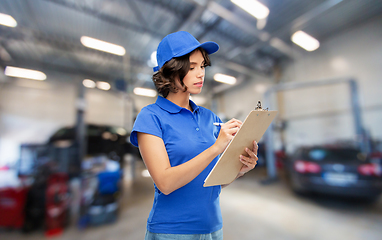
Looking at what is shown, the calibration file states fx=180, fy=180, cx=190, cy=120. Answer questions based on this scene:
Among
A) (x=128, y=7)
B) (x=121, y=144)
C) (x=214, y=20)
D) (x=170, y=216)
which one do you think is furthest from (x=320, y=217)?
(x=128, y=7)

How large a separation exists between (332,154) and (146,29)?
2673 mm

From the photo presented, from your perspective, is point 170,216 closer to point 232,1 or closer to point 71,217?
point 71,217

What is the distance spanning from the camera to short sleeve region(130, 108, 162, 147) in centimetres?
60

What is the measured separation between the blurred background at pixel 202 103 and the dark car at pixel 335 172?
1 cm

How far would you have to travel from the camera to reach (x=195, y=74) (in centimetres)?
71

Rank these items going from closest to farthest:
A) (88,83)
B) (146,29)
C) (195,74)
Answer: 1. (195,74)
2. (88,83)
3. (146,29)

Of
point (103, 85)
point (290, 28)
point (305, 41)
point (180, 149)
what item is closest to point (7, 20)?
point (103, 85)

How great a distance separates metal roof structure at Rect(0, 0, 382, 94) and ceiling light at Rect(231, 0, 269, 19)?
0.23 ft

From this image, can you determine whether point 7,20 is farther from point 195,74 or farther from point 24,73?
point 195,74

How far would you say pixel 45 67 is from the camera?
1680 mm

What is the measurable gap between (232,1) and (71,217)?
2.69 m

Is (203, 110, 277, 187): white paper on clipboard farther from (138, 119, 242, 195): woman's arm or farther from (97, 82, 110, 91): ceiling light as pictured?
(97, 82, 110, 91): ceiling light

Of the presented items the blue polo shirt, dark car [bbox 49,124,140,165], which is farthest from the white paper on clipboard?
dark car [bbox 49,124,140,165]

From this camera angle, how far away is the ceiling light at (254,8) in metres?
1.98
